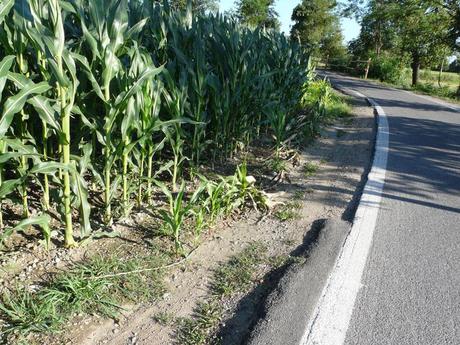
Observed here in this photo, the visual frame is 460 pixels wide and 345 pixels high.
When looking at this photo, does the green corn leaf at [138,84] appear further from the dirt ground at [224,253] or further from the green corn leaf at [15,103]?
the dirt ground at [224,253]

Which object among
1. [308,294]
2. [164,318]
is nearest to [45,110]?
[164,318]

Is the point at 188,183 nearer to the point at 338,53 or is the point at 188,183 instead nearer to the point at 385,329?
the point at 385,329

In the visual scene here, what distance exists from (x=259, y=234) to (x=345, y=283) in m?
0.97

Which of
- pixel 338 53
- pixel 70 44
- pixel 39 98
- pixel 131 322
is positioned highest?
pixel 338 53

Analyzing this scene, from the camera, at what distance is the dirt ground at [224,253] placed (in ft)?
7.52

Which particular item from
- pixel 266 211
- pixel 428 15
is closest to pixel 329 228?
pixel 266 211

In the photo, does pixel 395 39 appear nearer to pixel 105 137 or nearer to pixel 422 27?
pixel 422 27

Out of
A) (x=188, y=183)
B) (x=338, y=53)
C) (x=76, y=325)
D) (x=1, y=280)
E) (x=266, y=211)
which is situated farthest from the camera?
(x=338, y=53)

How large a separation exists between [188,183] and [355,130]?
5.02m

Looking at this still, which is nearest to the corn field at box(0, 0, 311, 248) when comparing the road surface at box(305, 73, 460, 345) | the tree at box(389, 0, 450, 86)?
the road surface at box(305, 73, 460, 345)

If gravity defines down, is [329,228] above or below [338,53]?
below

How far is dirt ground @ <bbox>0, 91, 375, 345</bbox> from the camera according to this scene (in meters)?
2.29

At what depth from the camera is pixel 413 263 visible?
3158mm

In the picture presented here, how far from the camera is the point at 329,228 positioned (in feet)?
11.9
